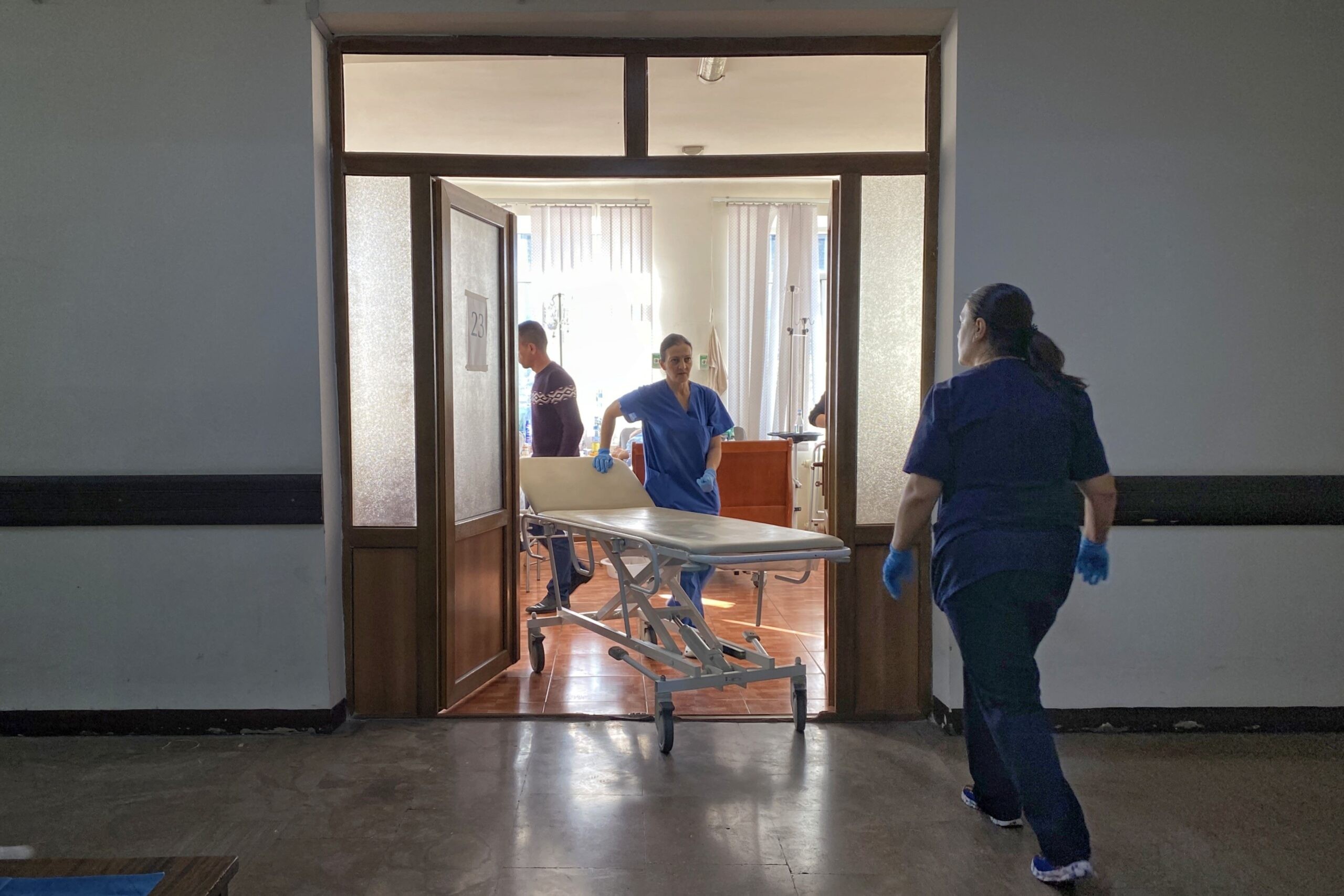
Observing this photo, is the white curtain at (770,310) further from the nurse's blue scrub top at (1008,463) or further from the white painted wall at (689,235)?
the nurse's blue scrub top at (1008,463)

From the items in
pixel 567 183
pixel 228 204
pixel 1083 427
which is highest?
pixel 567 183

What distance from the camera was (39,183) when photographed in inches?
129

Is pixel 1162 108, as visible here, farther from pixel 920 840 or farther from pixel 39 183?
pixel 39 183

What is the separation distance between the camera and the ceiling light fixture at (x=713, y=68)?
3.53 meters

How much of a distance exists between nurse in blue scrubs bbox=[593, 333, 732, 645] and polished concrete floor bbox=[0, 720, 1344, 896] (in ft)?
3.94

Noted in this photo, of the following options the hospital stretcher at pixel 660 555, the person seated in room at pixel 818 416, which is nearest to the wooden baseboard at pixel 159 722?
the hospital stretcher at pixel 660 555

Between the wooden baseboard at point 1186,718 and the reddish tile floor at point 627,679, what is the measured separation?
0.84 meters

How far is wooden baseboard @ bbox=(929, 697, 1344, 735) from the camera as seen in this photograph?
3.37 m

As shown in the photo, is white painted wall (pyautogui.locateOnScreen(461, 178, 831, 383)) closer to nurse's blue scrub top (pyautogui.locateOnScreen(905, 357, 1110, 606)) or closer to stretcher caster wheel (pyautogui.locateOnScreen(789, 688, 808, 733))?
stretcher caster wheel (pyautogui.locateOnScreen(789, 688, 808, 733))

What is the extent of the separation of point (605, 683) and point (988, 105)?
8.80 feet

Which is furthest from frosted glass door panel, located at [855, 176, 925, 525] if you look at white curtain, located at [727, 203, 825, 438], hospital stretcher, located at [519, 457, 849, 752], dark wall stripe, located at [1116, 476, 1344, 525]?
white curtain, located at [727, 203, 825, 438]

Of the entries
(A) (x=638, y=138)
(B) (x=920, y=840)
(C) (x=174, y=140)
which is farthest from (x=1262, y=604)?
(C) (x=174, y=140)

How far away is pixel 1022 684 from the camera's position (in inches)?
89.8

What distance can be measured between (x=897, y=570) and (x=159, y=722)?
264 centimetres
